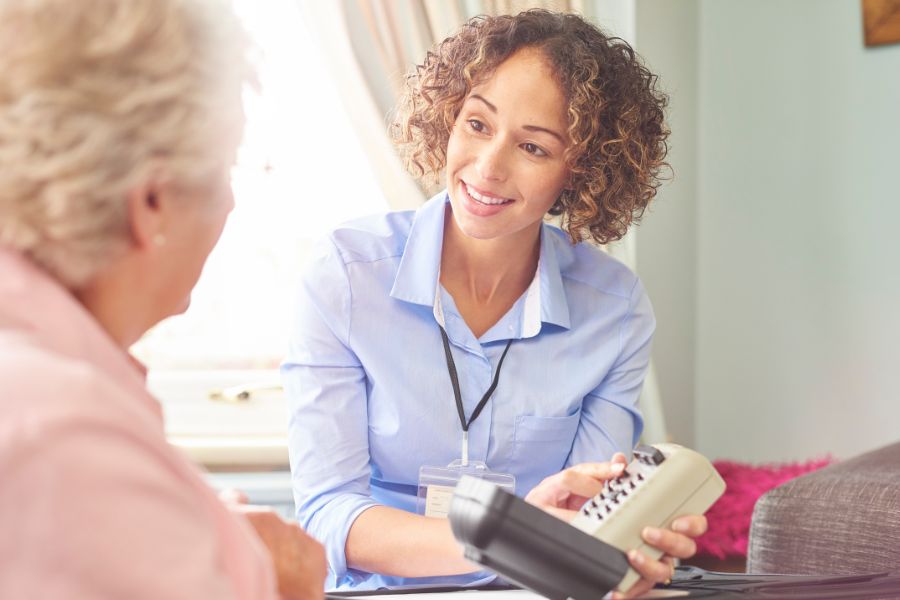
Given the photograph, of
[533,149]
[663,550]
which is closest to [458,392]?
[533,149]

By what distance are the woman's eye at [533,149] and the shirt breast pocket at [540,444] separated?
43 centimetres

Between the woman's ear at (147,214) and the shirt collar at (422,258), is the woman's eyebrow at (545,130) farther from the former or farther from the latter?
the woman's ear at (147,214)

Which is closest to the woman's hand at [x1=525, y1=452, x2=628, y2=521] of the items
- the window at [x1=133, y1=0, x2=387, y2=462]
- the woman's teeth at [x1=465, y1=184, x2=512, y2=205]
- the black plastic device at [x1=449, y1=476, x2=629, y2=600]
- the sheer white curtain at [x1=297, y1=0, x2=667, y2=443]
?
the black plastic device at [x1=449, y1=476, x2=629, y2=600]

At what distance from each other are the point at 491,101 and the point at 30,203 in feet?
3.38

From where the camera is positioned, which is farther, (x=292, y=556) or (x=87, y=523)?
(x=292, y=556)

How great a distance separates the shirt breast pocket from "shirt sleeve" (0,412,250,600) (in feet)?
3.46

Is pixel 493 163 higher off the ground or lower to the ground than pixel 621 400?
higher

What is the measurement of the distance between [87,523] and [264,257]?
6.88ft

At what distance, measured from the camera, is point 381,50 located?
2422mm

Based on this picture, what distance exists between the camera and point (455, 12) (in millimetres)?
2459

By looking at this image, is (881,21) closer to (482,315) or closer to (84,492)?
(482,315)

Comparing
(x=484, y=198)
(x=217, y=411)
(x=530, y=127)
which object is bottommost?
(x=217, y=411)

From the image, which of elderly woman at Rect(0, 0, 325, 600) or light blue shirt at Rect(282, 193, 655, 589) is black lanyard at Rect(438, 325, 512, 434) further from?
elderly woman at Rect(0, 0, 325, 600)

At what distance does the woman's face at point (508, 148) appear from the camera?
161cm
